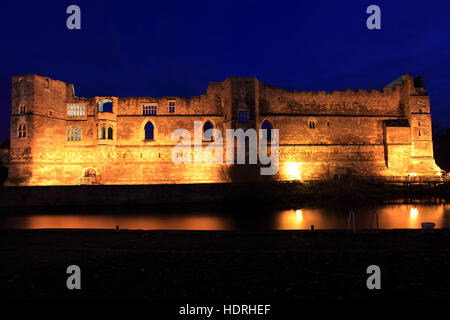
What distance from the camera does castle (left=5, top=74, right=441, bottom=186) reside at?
23.1 meters

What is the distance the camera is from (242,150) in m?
23.1

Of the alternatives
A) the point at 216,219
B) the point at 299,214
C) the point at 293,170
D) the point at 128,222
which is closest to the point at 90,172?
the point at 128,222

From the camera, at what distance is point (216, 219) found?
1591 cm

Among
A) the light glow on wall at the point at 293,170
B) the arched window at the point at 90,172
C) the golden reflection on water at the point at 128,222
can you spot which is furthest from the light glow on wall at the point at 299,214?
the arched window at the point at 90,172

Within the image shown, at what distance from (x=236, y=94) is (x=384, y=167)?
1518cm

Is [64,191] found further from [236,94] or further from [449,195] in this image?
[449,195]

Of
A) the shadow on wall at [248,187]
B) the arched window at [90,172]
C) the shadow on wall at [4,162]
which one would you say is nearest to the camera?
the shadow on wall at [248,187]
